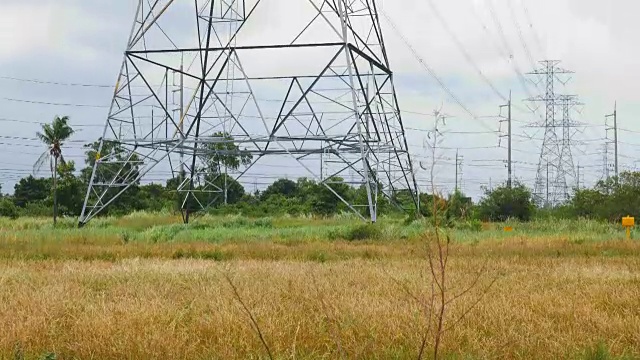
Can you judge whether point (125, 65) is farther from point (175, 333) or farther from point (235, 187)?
point (235, 187)

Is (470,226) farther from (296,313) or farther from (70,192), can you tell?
(70,192)

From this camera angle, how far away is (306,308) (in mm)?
7781

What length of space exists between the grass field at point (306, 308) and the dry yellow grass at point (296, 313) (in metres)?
0.02

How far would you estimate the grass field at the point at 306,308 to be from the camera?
611 cm

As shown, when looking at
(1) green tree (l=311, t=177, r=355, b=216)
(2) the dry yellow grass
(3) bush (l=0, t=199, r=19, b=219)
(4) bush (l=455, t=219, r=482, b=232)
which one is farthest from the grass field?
(3) bush (l=0, t=199, r=19, b=219)

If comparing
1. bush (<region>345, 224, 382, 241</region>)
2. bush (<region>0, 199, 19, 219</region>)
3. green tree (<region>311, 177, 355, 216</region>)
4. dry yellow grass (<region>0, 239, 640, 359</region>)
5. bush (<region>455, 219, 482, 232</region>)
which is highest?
green tree (<region>311, 177, 355, 216</region>)

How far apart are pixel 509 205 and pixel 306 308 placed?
3672 centimetres

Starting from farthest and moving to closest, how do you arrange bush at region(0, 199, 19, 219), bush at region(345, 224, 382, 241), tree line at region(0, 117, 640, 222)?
bush at region(0, 199, 19, 219) → tree line at region(0, 117, 640, 222) → bush at region(345, 224, 382, 241)

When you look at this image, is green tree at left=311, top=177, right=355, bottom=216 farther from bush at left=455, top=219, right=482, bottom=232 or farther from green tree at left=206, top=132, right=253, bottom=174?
bush at left=455, top=219, right=482, bottom=232

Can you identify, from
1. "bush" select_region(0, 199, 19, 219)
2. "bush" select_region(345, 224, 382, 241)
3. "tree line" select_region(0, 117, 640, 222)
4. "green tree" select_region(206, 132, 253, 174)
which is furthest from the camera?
"bush" select_region(0, 199, 19, 219)

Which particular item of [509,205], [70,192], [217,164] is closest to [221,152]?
[217,164]

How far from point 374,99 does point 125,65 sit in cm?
842

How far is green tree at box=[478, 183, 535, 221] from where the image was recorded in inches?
1682

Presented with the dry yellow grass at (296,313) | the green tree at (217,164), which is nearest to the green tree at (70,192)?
the green tree at (217,164)
